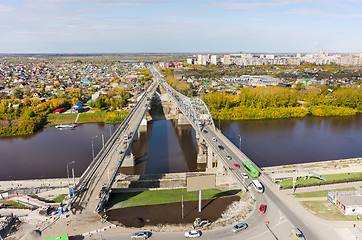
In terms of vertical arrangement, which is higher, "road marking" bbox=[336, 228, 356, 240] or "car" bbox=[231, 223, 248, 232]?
"car" bbox=[231, 223, 248, 232]

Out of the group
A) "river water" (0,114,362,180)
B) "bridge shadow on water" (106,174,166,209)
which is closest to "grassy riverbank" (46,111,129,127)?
"river water" (0,114,362,180)

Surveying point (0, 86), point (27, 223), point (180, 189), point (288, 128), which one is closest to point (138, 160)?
point (180, 189)

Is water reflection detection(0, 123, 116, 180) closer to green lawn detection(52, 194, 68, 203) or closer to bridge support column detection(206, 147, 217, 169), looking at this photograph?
green lawn detection(52, 194, 68, 203)

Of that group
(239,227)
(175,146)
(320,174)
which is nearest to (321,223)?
(239,227)

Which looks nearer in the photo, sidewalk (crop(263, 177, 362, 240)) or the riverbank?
sidewalk (crop(263, 177, 362, 240))

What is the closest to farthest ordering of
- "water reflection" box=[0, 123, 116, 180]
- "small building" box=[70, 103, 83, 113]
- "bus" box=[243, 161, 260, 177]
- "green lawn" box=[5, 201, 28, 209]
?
"green lawn" box=[5, 201, 28, 209] < "bus" box=[243, 161, 260, 177] < "water reflection" box=[0, 123, 116, 180] < "small building" box=[70, 103, 83, 113]

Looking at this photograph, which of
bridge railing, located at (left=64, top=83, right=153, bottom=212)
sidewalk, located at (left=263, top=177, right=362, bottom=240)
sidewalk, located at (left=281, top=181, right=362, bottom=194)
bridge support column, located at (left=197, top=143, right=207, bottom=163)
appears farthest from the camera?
bridge support column, located at (left=197, top=143, right=207, bottom=163)

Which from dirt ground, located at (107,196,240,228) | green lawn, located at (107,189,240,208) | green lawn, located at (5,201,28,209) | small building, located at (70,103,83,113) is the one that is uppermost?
small building, located at (70,103,83,113)

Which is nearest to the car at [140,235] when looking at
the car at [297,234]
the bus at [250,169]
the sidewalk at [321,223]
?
the car at [297,234]

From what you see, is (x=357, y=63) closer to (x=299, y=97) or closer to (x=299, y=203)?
(x=299, y=97)
